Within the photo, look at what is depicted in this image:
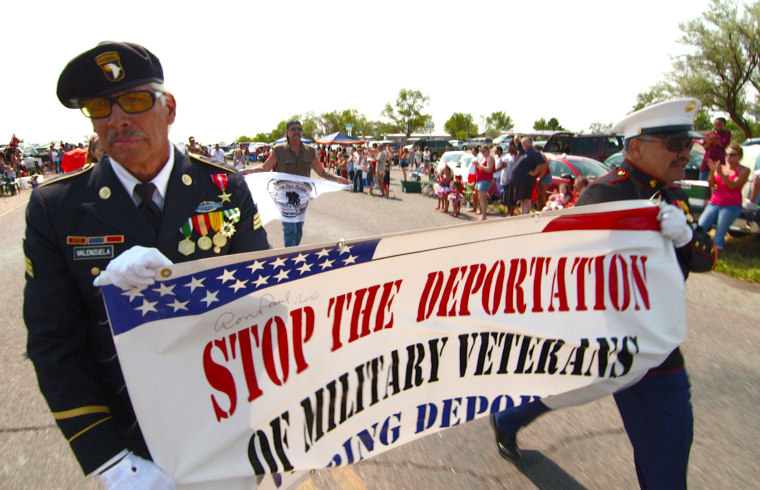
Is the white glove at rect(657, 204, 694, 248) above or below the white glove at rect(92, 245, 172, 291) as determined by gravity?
below

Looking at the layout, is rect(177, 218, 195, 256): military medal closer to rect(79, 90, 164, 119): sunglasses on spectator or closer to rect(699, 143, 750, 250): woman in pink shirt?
rect(79, 90, 164, 119): sunglasses on spectator

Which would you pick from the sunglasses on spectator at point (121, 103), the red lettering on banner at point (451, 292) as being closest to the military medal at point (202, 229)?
the sunglasses on spectator at point (121, 103)

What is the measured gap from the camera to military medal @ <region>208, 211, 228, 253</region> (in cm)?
182

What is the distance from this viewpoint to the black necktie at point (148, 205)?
1707 mm

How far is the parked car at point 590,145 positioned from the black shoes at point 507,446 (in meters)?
17.6

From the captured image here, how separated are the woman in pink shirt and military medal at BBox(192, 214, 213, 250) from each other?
800 cm

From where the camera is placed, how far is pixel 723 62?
29.2m

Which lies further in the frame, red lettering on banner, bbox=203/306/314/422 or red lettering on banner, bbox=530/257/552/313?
red lettering on banner, bbox=530/257/552/313

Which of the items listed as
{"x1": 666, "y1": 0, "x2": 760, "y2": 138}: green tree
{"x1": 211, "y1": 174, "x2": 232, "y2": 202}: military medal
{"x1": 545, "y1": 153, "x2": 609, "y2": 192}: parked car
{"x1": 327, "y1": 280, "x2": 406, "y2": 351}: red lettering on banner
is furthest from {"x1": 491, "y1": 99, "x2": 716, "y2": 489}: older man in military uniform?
{"x1": 666, "y1": 0, "x2": 760, "y2": 138}: green tree

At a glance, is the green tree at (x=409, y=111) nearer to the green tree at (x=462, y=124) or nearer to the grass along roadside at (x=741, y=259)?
the green tree at (x=462, y=124)

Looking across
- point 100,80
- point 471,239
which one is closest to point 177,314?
point 100,80

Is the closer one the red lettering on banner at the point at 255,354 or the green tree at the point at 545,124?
the red lettering on banner at the point at 255,354

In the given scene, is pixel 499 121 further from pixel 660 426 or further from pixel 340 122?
pixel 660 426

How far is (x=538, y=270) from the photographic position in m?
2.38
